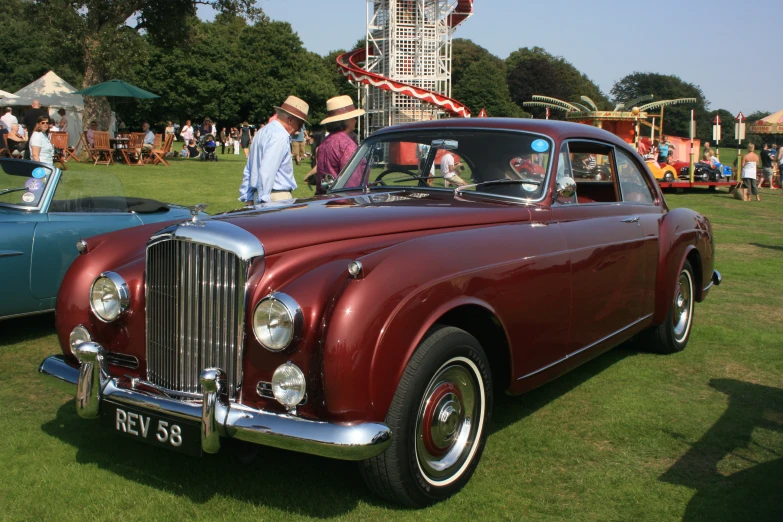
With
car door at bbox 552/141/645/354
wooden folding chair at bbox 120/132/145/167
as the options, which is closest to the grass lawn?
car door at bbox 552/141/645/354

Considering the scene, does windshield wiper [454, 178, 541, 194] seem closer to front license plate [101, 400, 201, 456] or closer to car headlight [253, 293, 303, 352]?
car headlight [253, 293, 303, 352]

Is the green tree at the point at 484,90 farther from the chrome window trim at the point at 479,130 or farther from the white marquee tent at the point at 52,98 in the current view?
the chrome window trim at the point at 479,130

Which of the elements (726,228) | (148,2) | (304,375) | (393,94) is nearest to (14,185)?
(304,375)

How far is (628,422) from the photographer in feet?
14.4

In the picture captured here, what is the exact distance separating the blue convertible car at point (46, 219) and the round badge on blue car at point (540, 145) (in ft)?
11.5

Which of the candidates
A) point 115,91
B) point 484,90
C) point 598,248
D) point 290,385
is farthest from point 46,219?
point 484,90

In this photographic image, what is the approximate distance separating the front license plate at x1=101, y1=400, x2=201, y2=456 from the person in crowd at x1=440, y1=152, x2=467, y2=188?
89.5 inches

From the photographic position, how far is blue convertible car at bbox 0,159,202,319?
546 centimetres

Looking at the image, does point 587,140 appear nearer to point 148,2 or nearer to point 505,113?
point 148,2

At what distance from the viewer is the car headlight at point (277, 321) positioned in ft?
9.50

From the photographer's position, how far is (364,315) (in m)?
2.88

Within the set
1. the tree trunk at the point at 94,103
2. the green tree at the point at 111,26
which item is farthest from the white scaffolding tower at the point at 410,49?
the tree trunk at the point at 94,103

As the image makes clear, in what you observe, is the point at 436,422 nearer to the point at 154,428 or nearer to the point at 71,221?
the point at 154,428

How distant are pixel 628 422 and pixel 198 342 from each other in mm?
2646
